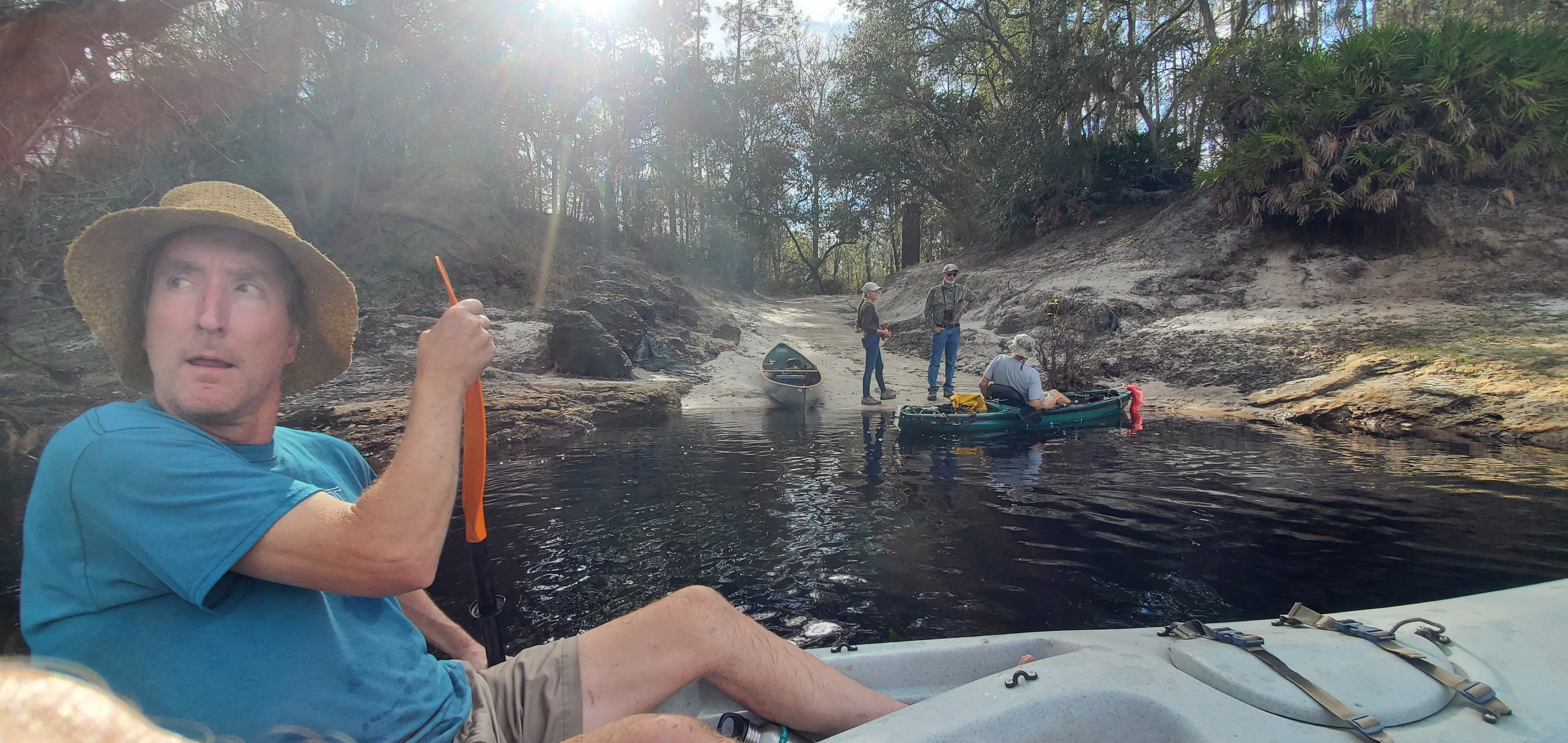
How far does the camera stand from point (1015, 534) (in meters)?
5.11

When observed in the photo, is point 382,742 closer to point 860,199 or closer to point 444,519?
point 444,519

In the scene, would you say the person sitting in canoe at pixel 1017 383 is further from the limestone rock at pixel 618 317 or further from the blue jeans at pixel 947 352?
the limestone rock at pixel 618 317

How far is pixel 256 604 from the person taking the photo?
1321mm

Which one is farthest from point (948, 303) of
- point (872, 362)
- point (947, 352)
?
point (872, 362)

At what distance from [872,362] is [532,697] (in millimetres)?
11892

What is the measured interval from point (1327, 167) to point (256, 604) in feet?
56.7

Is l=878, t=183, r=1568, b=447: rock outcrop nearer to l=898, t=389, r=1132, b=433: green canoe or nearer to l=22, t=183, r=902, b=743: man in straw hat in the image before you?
l=898, t=389, r=1132, b=433: green canoe

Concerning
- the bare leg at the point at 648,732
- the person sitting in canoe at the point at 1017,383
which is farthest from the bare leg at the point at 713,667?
the person sitting in canoe at the point at 1017,383

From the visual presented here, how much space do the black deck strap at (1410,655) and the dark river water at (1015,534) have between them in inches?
53.2

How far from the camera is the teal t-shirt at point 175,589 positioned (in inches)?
46.6

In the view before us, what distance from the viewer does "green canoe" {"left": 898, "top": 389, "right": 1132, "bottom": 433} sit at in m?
8.94

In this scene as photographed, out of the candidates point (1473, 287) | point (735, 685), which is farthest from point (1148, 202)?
point (735, 685)

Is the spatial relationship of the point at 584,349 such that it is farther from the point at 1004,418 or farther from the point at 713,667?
the point at 713,667

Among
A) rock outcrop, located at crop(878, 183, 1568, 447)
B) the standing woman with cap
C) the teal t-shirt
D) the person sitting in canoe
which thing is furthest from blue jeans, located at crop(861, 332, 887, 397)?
the teal t-shirt
